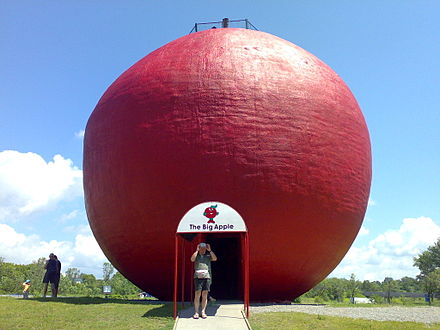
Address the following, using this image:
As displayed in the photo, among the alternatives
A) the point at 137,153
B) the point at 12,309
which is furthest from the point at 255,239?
the point at 12,309

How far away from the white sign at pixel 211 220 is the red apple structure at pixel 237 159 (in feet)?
7.52

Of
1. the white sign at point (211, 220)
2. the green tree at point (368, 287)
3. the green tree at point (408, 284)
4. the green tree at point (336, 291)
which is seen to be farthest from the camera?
the green tree at point (408, 284)

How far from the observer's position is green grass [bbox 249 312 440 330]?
745 centimetres

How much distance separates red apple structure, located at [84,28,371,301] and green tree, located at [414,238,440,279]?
41.1 m

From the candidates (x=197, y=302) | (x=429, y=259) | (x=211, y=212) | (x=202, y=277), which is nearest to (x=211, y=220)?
(x=211, y=212)

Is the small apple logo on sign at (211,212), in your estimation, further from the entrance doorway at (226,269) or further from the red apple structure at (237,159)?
the entrance doorway at (226,269)

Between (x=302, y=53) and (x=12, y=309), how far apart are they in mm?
9813

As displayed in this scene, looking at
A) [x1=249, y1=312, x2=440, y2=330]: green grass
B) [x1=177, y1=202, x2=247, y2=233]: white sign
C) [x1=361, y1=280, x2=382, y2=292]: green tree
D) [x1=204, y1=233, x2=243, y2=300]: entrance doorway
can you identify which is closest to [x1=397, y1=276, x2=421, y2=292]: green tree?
[x1=361, y1=280, x2=382, y2=292]: green tree

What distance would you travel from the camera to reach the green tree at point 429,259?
47.8m

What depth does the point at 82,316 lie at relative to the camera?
8.52 metres

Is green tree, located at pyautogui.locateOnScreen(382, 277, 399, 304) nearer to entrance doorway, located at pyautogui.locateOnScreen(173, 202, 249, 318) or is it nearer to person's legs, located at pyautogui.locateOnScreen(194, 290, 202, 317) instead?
entrance doorway, located at pyautogui.locateOnScreen(173, 202, 249, 318)

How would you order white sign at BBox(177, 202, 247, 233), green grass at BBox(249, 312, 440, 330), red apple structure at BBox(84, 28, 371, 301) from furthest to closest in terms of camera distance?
red apple structure at BBox(84, 28, 371, 301)
white sign at BBox(177, 202, 247, 233)
green grass at BBox(249, 312, 440, 330)

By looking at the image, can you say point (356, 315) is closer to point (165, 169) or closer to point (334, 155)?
point (334, 155)

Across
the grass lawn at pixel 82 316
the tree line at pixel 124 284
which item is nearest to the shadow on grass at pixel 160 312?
the grass lawn at pixel 82 316
